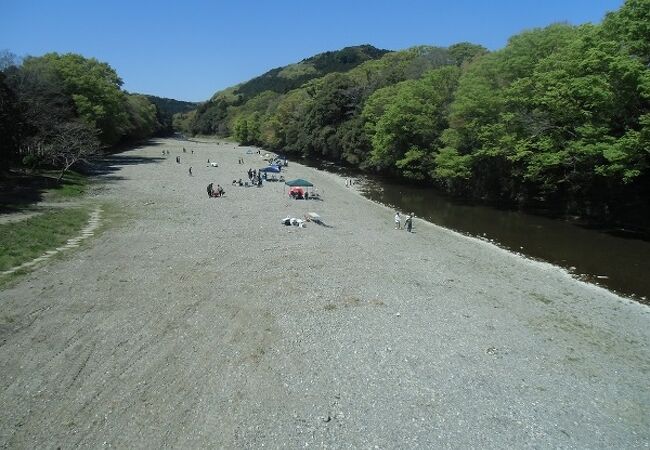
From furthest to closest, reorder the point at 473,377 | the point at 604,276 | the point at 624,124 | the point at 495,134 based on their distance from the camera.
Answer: the point at 495,134 < the point at 624,124 < the point at 604,276 < the point at 473,377

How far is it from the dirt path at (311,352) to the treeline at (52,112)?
66.5 ft

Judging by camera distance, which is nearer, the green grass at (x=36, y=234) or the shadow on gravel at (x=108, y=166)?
the green grass at (x=36, y=234)

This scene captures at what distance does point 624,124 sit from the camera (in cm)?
3062

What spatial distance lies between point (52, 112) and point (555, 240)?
54108mm

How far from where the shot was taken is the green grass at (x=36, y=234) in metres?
20.8

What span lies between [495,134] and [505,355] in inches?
1149

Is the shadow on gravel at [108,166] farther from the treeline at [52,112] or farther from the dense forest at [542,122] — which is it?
the dense forest at [542,122]

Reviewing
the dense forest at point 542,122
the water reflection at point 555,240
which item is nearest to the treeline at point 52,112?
the water reflection at point 555,240

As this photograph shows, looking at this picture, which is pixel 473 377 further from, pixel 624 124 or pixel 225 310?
pixel 624 124

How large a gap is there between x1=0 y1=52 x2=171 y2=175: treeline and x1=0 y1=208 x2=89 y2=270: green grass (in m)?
10.9

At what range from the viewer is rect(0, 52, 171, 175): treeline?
36.1 metres

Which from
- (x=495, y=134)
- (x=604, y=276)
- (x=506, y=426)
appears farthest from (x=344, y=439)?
(x=495, y=134)

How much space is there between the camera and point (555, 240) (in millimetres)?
30641

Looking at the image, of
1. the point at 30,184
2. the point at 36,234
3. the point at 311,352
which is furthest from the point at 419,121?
the point at 30,184
